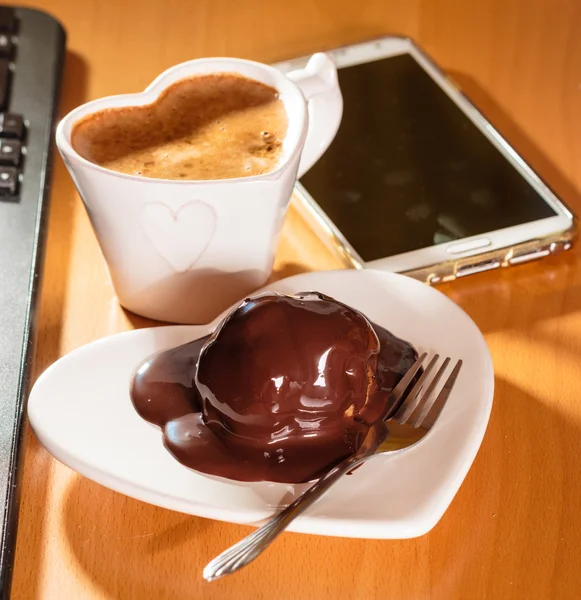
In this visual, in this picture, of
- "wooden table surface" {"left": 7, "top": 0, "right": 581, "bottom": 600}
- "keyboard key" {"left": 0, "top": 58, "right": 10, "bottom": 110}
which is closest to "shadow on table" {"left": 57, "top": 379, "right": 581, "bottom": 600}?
"wooden table surface" {"left": 7, "top": 0, "right": 581, "bottom": 600}

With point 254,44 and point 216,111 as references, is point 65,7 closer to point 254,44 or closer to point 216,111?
point 254,44

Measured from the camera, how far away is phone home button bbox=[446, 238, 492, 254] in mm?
705

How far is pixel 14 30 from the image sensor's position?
868mm

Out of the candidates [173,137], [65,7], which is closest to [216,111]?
[173,137]

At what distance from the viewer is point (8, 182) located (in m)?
0.73

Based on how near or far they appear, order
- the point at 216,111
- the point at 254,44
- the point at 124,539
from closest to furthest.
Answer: the point at 124,539 → the point at 216,111 → the point at 254,44

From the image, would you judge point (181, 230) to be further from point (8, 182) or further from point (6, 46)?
point (6, 46)

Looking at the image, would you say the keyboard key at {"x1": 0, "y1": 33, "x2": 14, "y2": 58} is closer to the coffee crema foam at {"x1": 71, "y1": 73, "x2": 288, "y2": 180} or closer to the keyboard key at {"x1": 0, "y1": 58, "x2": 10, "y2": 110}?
the keyboard key at {"x1": 0, "y1": 58, "x2": 10, "y2": 110}

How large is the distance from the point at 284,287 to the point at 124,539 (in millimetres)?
211

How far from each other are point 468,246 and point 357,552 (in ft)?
0.93

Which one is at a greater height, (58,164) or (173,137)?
(173,137)

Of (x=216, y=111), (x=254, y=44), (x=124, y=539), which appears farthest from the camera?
(x=254, y=44)

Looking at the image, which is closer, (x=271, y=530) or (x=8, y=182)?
(x=271, y=530)

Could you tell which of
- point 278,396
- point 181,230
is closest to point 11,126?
point 181,230
